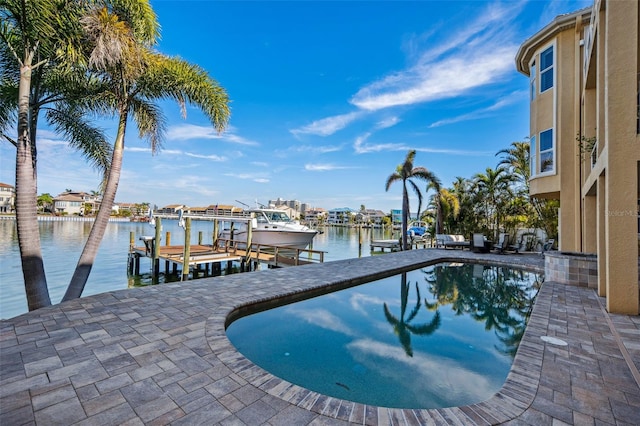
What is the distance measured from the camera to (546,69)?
424 inches

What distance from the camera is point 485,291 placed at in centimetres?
873

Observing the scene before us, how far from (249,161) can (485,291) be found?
80.3ft

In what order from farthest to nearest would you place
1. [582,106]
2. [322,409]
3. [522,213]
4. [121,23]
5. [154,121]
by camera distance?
1. [522,213]
2. [582,106]
3. [154,121]
4. [121,23]
5. [322,409]

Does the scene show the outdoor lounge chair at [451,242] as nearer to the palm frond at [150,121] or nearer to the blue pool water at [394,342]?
the blue pool water at [394,342]

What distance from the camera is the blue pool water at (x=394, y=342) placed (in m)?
3.71

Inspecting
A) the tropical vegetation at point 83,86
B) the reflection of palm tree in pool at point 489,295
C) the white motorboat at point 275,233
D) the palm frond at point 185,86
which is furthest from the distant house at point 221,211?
the reflection of palm tree in pool at point 489,295

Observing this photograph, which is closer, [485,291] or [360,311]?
[360,311]

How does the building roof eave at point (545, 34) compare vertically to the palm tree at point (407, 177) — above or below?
above

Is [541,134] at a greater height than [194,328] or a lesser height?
greater

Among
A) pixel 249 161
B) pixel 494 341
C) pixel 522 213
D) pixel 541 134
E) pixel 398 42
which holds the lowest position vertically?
pixel 494 341

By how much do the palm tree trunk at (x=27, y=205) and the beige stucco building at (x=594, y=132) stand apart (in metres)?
10.7

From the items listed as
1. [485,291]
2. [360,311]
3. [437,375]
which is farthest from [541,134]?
[437,375]

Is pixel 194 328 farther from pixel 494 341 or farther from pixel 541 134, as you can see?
pixel 541 134

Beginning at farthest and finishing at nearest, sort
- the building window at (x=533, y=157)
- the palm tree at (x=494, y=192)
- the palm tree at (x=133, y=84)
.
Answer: the palm tree at (x=494, y=192), the building window at (x=533, y=157), the palm tree at (x=133, y=84)
